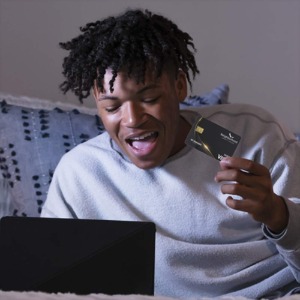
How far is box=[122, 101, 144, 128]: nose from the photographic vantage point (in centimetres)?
109

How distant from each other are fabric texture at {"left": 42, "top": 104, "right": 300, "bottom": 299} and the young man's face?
55mm

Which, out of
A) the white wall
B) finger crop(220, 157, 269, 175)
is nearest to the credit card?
finger crop(220, 157, 269, 175)

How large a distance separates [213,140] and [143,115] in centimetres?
18

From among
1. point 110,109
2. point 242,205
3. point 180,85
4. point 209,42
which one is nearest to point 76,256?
point 242,205

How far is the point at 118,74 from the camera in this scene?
110 centimetres

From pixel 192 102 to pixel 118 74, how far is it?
0.45m

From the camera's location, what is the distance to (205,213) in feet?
3.80

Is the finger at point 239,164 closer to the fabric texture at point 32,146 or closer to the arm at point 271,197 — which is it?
the arm at point 271,197

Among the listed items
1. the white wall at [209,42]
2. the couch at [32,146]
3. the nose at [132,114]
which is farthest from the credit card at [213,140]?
the white wall at [209,42]

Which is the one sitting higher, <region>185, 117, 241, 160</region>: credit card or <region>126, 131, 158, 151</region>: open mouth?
<region>185, 117, 241, 160</region>: credit card

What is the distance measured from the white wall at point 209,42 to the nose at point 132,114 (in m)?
0.71

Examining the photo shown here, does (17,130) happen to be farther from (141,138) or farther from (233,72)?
(233,72)

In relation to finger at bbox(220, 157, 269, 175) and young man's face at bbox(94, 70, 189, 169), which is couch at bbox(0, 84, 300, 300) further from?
finger at bbox(220, 157, 269, 175)

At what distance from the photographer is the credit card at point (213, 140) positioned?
0.97m
